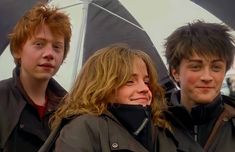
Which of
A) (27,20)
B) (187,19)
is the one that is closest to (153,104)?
(27,20)

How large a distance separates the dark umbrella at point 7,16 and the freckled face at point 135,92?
5.53 ft

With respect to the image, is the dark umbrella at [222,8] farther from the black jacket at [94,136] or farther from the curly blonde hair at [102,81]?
the black jacket at [94,136]

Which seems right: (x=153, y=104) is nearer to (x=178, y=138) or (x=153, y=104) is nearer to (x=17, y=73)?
(x=178, y=138)

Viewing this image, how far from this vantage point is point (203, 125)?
2871 mm

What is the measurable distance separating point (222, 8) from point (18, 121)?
1949mm

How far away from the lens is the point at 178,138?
272cm

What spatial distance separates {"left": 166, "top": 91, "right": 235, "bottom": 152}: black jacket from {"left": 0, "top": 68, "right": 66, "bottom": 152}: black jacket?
29.6 inches

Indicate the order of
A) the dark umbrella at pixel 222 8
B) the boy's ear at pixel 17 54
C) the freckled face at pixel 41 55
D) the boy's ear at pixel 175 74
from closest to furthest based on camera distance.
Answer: the boy's ear at pixel 175 74 < the freckled face at pixel 41 55 < the boy's ear at pixel 17 54 < the dark umbrella at pixel 222 8

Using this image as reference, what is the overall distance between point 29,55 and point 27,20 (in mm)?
228

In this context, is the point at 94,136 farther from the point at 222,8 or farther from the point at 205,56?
the point at 222,8

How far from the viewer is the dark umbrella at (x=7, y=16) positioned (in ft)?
13.2

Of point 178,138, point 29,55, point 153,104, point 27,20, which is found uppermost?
point 27,20

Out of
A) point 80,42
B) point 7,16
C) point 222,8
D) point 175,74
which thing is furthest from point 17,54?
point 222,8

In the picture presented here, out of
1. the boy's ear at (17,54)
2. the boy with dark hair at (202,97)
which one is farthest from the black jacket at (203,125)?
the boy's ear at (17,54)
